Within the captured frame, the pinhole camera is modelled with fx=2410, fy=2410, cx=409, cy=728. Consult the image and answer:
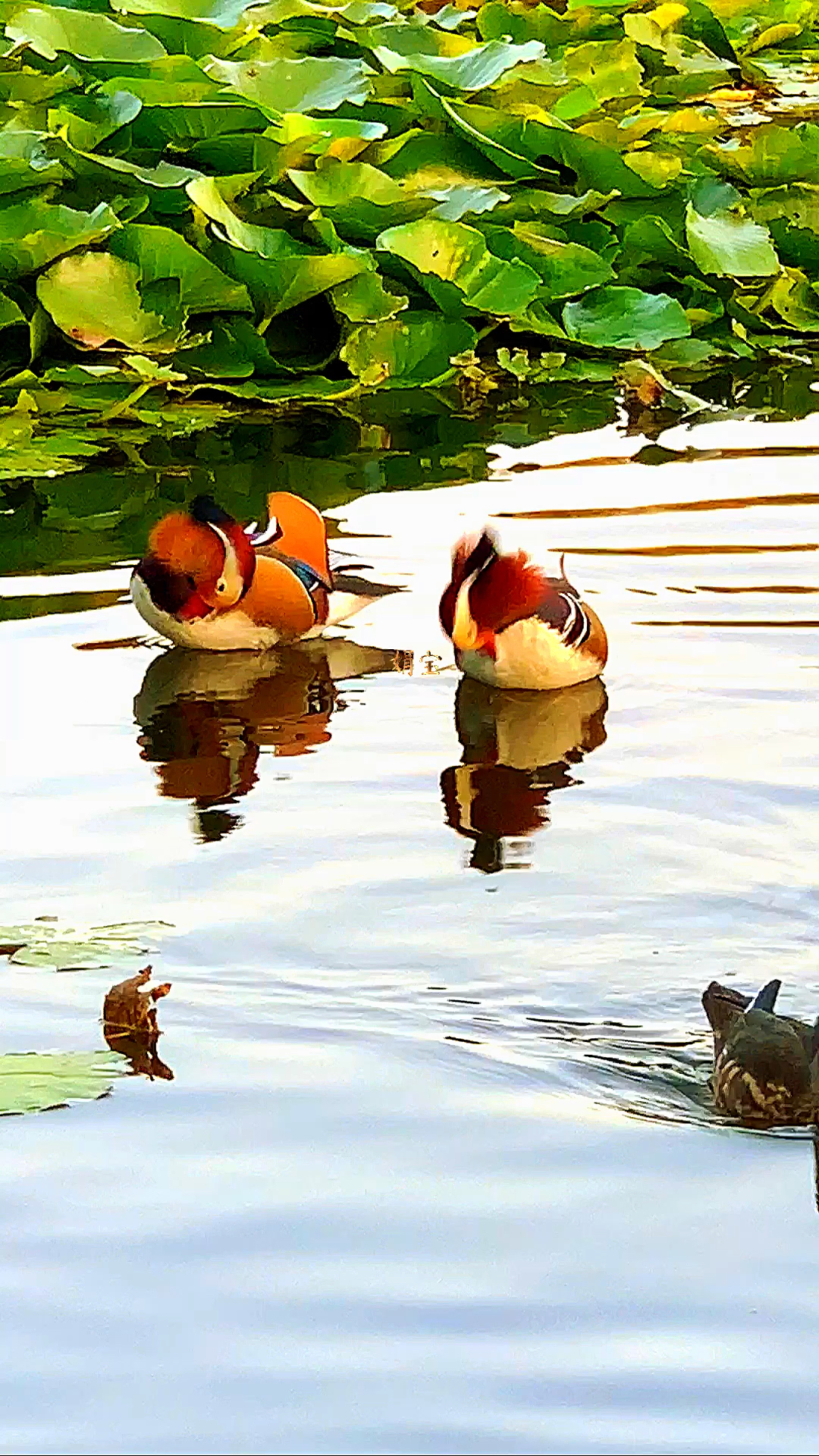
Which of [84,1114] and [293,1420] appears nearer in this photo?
[293,1420]

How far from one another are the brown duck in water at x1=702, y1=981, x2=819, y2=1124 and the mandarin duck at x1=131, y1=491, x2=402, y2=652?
8.07 ft

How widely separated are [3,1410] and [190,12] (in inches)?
292

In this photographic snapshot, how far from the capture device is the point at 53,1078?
3547mm

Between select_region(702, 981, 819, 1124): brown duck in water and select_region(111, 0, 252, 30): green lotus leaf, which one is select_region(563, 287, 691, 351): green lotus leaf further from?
select_region(702, 981, 819, 1124): brown duck in water

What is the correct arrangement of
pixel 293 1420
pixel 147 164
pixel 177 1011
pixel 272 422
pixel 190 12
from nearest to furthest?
1. pixel 293 1420
2. pixel 177 1011
3. pixel 272 422
4. pixel 147 164
5. pixel 190 12

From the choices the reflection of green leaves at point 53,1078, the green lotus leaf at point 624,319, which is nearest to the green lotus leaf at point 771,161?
the green lotus leaf at point 624,319

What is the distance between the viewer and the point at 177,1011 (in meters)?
3.75

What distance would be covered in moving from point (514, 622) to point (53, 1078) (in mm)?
2065

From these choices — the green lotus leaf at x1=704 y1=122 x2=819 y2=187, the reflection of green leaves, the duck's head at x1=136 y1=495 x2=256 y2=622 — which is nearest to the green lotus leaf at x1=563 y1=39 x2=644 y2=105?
the green lotus leaf at x1=704 y1=122 x2=819 y2=187

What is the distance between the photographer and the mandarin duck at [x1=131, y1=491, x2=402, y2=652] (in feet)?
18.3

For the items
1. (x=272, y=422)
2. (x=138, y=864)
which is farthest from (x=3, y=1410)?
(x=272, y=422)

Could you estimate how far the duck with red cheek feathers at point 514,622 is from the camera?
5297 millimetres

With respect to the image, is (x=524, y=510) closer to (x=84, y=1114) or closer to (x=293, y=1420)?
(x=84, y=1114)

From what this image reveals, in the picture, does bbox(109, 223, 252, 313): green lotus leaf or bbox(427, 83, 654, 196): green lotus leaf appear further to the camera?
bbox(427, 83, 654, 196): green lotus leaf
